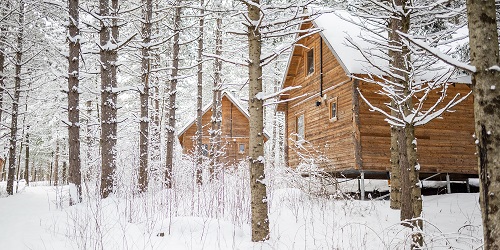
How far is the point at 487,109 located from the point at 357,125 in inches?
407

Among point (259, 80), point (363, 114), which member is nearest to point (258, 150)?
point (259, 80)

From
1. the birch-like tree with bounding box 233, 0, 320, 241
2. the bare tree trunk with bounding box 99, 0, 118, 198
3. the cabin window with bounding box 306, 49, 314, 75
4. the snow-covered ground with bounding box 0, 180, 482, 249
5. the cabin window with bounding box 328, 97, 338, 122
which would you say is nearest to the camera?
the snow-covered ground with bounding box 0, 180, 482, 249

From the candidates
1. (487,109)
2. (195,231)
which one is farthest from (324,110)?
(487,109)

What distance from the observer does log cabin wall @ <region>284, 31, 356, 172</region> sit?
14.2 meters

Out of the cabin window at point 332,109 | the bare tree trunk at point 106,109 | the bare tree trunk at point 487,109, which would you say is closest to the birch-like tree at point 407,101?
the bare tree trunk at point 487,109

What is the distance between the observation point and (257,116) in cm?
625

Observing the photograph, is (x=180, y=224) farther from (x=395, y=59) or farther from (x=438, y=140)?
(x=438, y=140)

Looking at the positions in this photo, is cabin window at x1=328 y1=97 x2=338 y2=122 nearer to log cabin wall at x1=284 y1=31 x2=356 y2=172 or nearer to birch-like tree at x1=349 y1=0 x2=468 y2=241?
log cabin wall at x1=284 y1=31 x2=356 y2=172

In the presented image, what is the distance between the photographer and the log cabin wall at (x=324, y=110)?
46.5 feet

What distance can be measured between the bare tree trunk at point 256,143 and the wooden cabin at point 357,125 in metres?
6.13

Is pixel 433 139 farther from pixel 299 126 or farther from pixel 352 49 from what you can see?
pixel 299 126

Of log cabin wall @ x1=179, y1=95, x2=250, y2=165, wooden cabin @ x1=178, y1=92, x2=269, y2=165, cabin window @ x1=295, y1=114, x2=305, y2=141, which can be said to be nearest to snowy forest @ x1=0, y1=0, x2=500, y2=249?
cabin window @ x1=295, y1=114, x2=305, y2=141

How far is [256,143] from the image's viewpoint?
6.16 meters

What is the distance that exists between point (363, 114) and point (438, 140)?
3.27 metres
